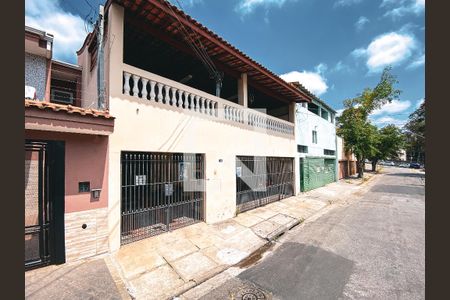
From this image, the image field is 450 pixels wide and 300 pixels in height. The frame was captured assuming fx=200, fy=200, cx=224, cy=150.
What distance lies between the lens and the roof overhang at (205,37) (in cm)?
486

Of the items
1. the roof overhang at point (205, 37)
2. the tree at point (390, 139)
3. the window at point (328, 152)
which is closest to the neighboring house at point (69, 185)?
the roof overhang at point (205, 37)

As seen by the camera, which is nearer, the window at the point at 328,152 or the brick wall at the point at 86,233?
the brick wall at the point at 86,233

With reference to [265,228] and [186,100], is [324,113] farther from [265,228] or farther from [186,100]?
[186,100]

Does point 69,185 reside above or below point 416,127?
below

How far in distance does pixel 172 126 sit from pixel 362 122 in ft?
77.2

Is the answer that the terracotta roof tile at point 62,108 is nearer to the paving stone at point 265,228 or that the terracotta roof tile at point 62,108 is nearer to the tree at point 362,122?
the paving stone at point 265,228

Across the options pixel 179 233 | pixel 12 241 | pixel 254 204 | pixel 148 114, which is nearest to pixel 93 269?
pixel 12 241

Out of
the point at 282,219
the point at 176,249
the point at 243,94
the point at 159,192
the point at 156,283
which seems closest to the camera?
the point at 156,283

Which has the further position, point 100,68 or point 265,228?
point 265,228

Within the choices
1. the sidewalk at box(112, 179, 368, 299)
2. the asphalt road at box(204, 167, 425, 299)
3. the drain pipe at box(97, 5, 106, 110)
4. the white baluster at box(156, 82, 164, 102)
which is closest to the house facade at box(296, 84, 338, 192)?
the asphalt road at box(204, 167, 425, 299)

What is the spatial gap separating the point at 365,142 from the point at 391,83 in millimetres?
9137

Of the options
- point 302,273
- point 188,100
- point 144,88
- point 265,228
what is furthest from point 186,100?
point 302,273

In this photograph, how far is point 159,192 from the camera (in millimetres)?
5785

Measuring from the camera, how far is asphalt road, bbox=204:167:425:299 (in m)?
3.74
